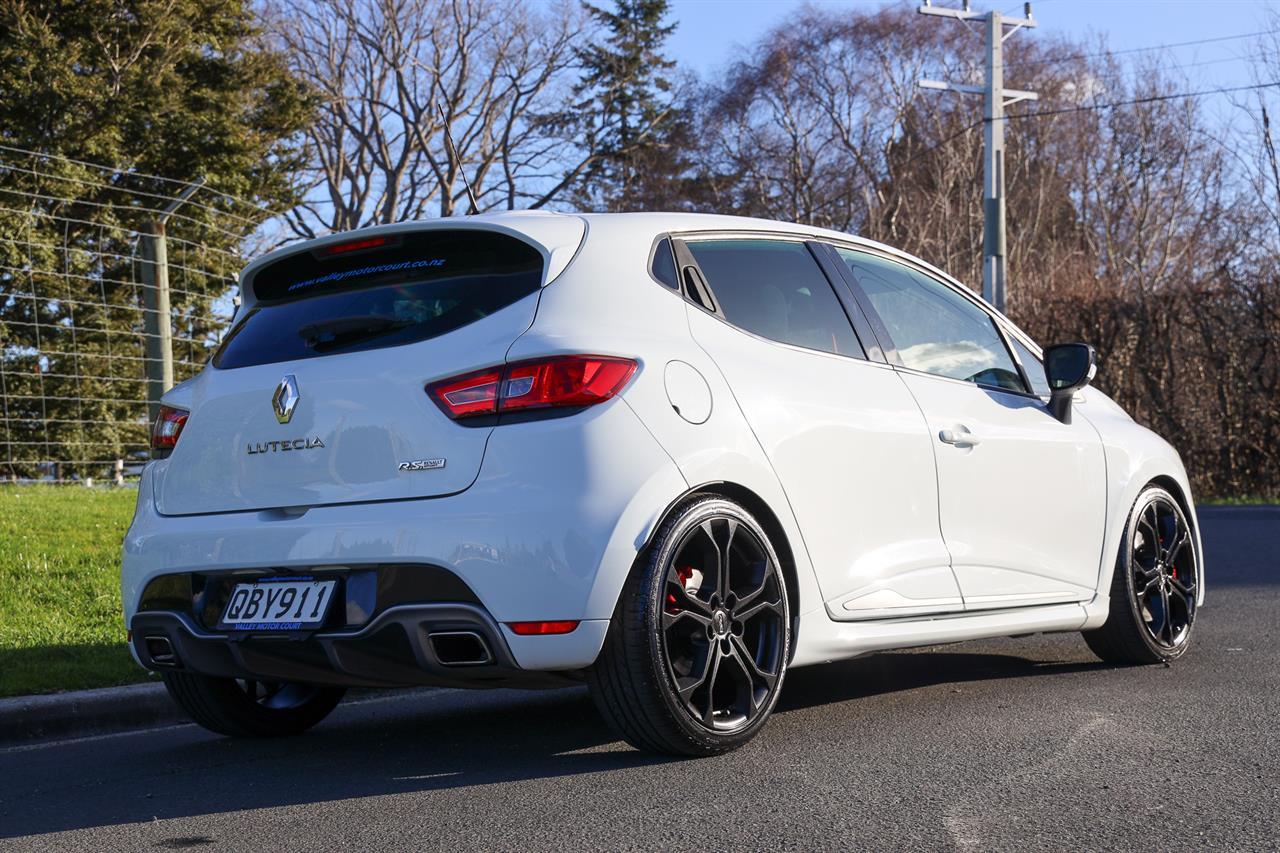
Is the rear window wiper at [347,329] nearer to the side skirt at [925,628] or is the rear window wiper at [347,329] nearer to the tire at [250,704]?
the tire at [250,704]

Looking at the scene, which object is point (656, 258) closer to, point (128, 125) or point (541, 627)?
point (541, 627)

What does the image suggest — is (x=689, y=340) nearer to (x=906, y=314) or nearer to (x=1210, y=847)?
(x=906, y=314)

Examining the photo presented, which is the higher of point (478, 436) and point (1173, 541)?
point (478, 436)

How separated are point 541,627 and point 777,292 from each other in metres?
1.58

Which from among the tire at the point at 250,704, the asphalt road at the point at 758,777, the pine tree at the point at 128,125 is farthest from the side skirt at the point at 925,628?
the pine tree at the point at 128,125

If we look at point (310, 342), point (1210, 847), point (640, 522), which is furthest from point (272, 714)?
point (1210, 847)

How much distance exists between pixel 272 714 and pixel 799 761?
2026 millimetres

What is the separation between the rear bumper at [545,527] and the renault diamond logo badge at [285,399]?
1.52 feet

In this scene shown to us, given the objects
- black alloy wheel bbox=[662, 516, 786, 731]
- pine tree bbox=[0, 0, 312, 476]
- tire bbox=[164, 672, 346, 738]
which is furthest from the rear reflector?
pine tree bbox=[0, 0, 312, 476]

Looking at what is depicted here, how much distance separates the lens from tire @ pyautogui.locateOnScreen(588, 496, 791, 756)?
13.4ft

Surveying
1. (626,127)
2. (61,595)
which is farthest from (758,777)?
(626,127)

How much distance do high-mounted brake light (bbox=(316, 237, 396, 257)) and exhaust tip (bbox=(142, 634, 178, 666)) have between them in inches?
51.2

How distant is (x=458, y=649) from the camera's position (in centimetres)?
411

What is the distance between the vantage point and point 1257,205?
1161 inches
